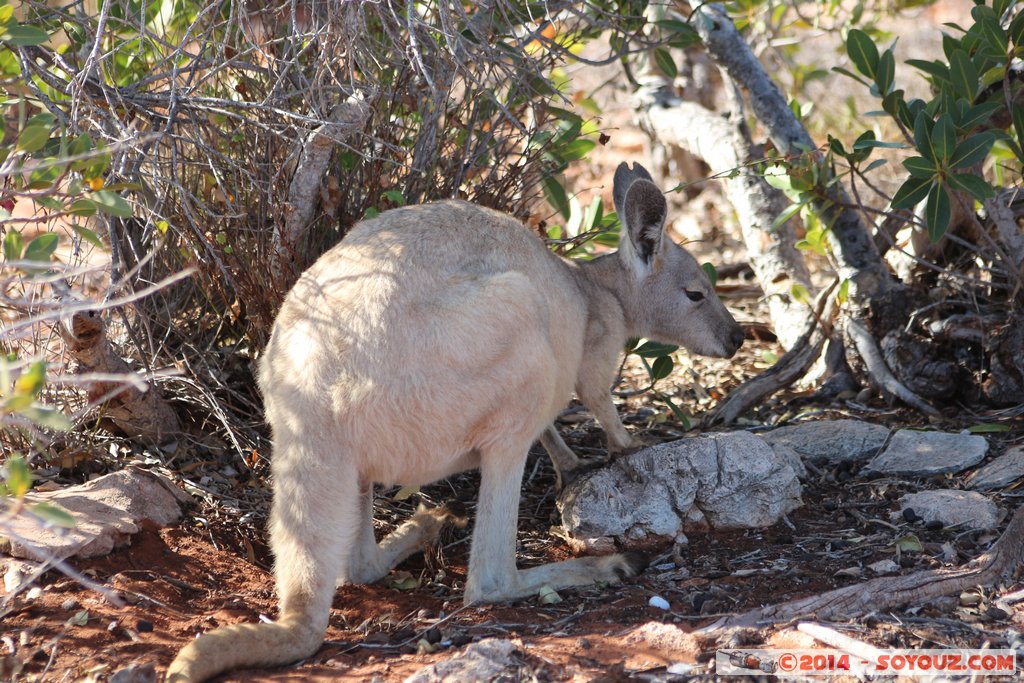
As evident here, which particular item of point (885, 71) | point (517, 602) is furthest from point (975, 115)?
point (517, 602)

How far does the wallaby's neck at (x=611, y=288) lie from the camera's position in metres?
4.91

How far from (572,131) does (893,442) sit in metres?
2.32

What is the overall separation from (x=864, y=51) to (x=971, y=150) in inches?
34.5

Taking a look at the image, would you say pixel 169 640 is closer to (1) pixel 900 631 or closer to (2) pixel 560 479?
(2) pixel 560 479

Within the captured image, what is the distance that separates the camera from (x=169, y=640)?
362cm

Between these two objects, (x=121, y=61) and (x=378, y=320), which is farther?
(x=121, y=61)

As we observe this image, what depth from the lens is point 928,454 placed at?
4.92 m

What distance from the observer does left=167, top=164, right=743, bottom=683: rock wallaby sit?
364cm

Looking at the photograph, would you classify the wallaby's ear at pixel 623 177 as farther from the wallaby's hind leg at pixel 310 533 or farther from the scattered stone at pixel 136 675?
the scattered stone at pixel 136 675

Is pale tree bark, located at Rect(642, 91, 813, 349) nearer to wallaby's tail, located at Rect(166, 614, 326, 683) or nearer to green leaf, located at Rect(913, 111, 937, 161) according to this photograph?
green leaf, located at Rect(913, 111, 937, 161)

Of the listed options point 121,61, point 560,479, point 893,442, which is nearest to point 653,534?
point 560,479

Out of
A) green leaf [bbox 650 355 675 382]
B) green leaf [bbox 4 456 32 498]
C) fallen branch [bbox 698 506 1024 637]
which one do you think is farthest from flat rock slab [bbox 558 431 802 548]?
green leaf [bbox 4 456 32 498]

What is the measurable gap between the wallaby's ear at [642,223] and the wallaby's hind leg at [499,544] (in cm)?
146

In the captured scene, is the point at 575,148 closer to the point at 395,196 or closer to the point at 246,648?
the point at 395,196
